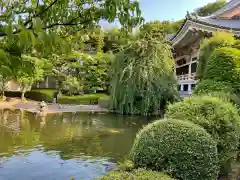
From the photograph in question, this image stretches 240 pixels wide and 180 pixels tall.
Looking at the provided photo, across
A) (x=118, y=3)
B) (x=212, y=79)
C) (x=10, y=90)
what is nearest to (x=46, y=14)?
(x=118, y=3)

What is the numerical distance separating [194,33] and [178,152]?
572 inches

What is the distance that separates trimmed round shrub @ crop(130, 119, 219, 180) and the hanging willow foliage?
12.1 m

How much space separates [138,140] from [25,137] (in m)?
6.00

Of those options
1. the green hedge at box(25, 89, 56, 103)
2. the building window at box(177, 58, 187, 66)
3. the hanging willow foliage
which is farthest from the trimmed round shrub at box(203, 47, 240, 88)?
the green hedge at box(25, 89, 56, 103)

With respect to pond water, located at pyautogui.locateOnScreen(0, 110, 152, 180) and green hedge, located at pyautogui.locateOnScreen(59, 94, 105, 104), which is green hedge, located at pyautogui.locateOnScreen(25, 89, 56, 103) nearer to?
green hedge, located at pyautogui.locateOnScreen(59, 94, 105, 104)

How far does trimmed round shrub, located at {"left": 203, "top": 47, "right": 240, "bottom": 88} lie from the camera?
729 cm

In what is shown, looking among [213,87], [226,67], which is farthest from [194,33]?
[213,87]

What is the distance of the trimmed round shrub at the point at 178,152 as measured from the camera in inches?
145

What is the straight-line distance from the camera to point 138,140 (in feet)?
13.0

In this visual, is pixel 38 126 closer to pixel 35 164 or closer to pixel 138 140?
pixel 35 164

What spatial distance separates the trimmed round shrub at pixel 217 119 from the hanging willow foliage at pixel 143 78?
1106cm

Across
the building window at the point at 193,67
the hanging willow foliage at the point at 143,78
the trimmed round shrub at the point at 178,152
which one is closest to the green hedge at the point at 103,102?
the hanging willow foliage at the point at 143,78

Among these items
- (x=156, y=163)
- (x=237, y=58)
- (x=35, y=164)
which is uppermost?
(x=237, y=58)

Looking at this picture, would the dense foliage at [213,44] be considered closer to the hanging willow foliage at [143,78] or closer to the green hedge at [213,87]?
the green hedge at [213,87]
